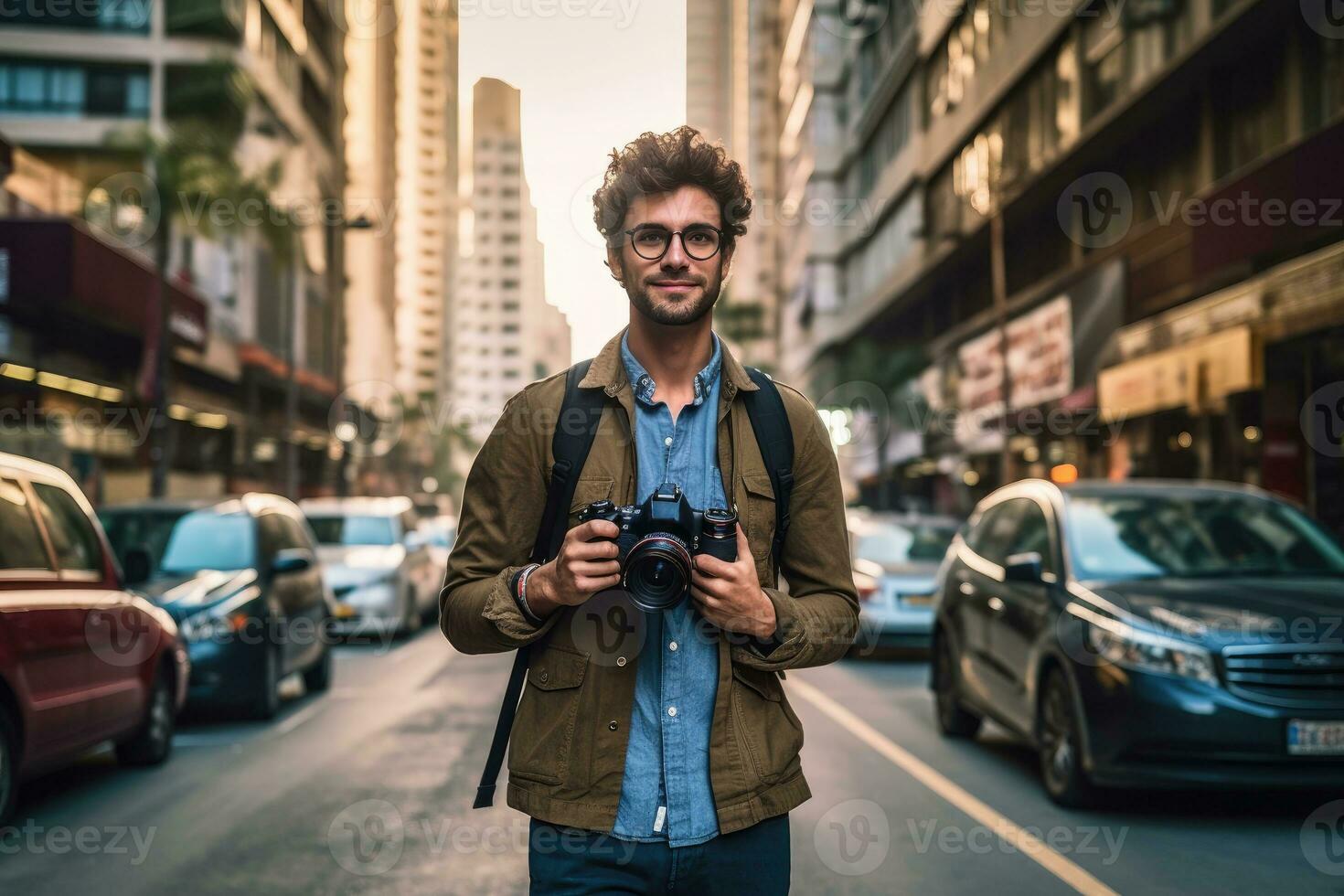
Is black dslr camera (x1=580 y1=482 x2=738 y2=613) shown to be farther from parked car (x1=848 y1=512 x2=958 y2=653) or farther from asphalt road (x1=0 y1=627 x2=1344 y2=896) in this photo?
parked car (x1=848 y1=512 x2=958 y2=653)

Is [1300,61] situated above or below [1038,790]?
above

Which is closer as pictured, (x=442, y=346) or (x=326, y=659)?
(x=326, y=659)

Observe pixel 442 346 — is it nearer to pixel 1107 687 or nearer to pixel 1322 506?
pixel 1322 506

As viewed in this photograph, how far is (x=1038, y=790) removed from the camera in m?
8.30

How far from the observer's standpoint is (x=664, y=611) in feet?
8.23

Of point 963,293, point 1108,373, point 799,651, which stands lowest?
point 799,651

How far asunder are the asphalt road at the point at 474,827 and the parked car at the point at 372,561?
7292mm

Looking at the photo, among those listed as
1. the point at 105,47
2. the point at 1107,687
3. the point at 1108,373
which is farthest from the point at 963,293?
the point at 1107,687

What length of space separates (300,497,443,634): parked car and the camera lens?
16.2 metres

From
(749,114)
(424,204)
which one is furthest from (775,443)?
(424,204)

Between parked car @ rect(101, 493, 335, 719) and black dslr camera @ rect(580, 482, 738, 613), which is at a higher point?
black dslr camera @ rect(580, 482, 738, 613)

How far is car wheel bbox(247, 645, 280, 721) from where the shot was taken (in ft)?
36.2

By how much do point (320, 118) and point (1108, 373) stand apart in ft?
139

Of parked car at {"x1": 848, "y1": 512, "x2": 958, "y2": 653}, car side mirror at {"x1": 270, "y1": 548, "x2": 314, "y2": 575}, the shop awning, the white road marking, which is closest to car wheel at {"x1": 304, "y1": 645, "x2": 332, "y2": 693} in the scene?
car side mirror at {"x1": 270, "y1": 548, "x2": 314, "y2": 575}
